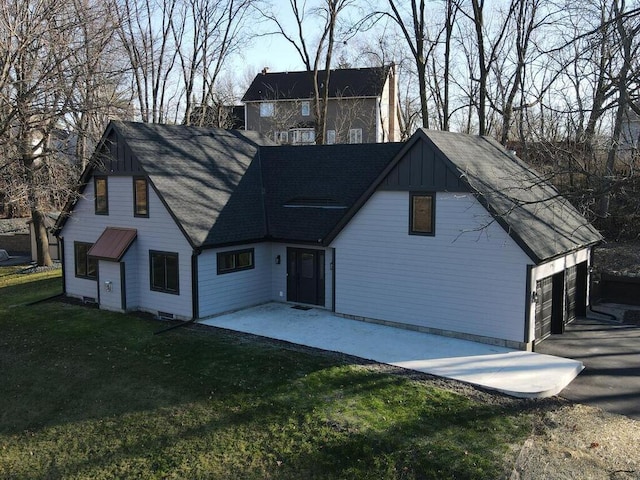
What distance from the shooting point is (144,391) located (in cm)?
1125

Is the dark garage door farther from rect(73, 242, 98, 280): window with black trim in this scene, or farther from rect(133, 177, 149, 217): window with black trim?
rect(73, 242, 98, 280): window with black trim

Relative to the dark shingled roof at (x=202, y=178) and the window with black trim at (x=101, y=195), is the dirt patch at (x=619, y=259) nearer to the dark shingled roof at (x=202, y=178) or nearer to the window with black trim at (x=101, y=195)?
the dark shingled roof at (x=202, y=178)

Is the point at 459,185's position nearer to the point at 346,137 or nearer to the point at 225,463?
the point at 225,463

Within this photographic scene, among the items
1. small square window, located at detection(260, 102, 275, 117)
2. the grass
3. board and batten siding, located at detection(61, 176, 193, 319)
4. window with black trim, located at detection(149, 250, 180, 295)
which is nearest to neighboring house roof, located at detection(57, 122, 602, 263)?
board and batten siding, located at detection(61, 176, 193, 319)

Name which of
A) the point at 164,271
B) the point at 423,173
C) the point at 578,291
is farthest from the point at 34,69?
the point at 578,291

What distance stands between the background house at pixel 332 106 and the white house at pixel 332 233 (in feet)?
84.9

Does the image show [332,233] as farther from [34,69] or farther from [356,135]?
[356,135]

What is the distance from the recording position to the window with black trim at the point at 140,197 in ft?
56.1

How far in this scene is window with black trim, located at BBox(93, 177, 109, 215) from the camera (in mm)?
18395

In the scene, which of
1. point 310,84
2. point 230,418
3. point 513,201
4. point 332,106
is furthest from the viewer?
point 310,84

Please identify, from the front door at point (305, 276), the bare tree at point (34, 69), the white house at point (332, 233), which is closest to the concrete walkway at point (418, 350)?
the white house at point (332, 233)

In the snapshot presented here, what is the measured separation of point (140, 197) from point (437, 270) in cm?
929

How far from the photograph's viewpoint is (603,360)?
12805mm

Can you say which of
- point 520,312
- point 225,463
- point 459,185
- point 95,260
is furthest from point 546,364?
point 95,260
